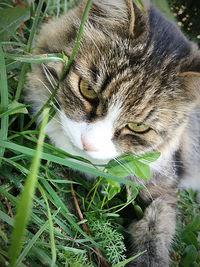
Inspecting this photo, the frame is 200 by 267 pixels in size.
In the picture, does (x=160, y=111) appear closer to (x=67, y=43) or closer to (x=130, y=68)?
(x=130, y=68)

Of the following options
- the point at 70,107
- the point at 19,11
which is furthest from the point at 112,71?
the point at 19,11

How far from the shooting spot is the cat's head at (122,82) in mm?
947

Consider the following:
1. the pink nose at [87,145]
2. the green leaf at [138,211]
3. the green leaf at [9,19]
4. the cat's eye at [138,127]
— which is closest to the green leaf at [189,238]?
the green leaf at [138,211]

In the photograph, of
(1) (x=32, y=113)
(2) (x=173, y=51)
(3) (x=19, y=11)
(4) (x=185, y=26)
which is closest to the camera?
(3) (x=19, y=11)

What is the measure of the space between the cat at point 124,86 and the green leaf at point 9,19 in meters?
0.19

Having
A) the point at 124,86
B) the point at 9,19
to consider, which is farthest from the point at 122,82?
the point at 9,19

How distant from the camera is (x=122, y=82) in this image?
0.94 metres

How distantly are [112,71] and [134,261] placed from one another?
0.82m

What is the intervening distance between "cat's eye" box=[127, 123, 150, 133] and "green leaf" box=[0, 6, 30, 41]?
60 centimetres

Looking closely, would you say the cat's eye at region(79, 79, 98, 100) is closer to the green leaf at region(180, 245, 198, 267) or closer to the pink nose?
the pink nose

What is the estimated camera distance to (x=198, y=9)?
2.05 m

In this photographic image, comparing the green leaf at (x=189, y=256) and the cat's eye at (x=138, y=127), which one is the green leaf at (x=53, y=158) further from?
the green leaf at (x=189, y=256)

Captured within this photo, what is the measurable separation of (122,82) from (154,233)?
73 cm

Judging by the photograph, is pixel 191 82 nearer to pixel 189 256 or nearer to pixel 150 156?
pixel 150 156
